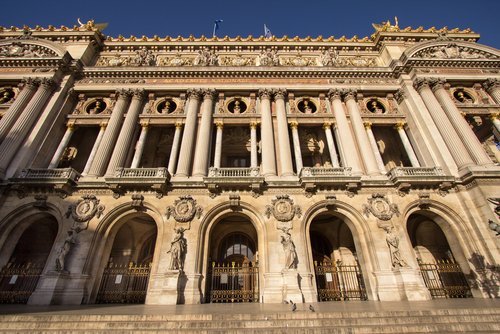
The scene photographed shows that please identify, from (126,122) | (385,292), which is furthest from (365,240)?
(126,122)

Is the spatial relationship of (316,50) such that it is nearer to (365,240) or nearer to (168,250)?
(365,240)

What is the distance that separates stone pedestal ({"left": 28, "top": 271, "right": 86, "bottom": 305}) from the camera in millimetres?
11188

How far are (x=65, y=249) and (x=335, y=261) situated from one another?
15454mm

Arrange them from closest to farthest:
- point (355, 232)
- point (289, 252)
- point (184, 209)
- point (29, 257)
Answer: point (289, 252)
point (184, 209)
point (355, 232)
point (29, 257)

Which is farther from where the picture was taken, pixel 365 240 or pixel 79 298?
pixel 365 240

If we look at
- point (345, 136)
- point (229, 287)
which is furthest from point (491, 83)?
point (229, 287)

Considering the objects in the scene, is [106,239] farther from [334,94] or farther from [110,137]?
[334,94]

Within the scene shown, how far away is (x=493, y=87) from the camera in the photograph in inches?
734

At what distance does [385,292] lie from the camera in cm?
1173

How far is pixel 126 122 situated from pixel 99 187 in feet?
17.4

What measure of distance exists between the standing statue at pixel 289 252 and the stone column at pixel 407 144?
1066 centimetres

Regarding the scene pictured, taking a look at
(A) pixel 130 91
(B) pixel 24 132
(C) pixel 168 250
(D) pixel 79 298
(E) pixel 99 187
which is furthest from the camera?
(A) pixel 130 91

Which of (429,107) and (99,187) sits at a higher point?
(429,107)

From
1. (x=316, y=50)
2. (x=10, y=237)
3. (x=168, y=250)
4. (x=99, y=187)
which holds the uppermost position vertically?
(x=316, y=50)
